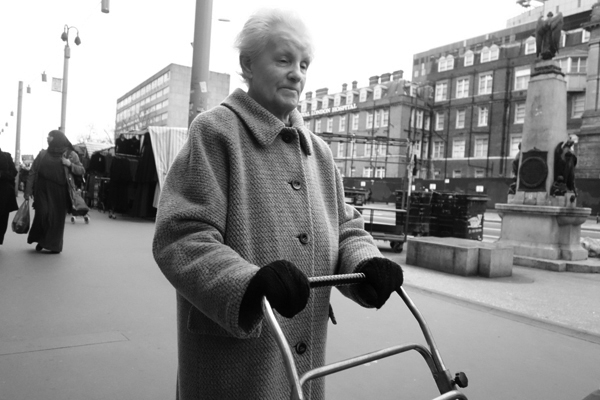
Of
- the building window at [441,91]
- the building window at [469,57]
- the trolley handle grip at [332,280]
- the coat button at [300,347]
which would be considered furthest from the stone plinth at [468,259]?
the building window at [469,57]

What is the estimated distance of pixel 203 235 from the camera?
5.10 feet

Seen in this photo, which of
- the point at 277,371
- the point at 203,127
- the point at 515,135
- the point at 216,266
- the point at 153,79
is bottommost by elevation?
the point at 277,371

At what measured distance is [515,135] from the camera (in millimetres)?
46281

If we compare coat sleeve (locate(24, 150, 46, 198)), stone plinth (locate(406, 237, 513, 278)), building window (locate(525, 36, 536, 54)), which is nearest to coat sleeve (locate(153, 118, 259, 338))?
stone plinth (locate(406, 237, 513, 278))

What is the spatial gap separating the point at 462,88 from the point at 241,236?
53.8 meters

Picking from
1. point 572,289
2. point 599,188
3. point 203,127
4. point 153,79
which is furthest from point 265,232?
point 153,79

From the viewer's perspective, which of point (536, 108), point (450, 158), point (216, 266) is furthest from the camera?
point (450, 158)

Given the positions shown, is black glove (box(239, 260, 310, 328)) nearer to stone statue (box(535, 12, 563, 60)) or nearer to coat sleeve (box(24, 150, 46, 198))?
coat sleeve (box(24, 150, 46, 198))

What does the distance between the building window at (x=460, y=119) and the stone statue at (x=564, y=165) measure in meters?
41.8

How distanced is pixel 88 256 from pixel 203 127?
713cm

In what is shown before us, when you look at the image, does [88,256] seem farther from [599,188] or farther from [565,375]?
[599,188]

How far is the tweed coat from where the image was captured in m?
1.58

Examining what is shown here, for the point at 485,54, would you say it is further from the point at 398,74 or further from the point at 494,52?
the point at 398,74

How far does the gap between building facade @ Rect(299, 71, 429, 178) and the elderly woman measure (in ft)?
150
